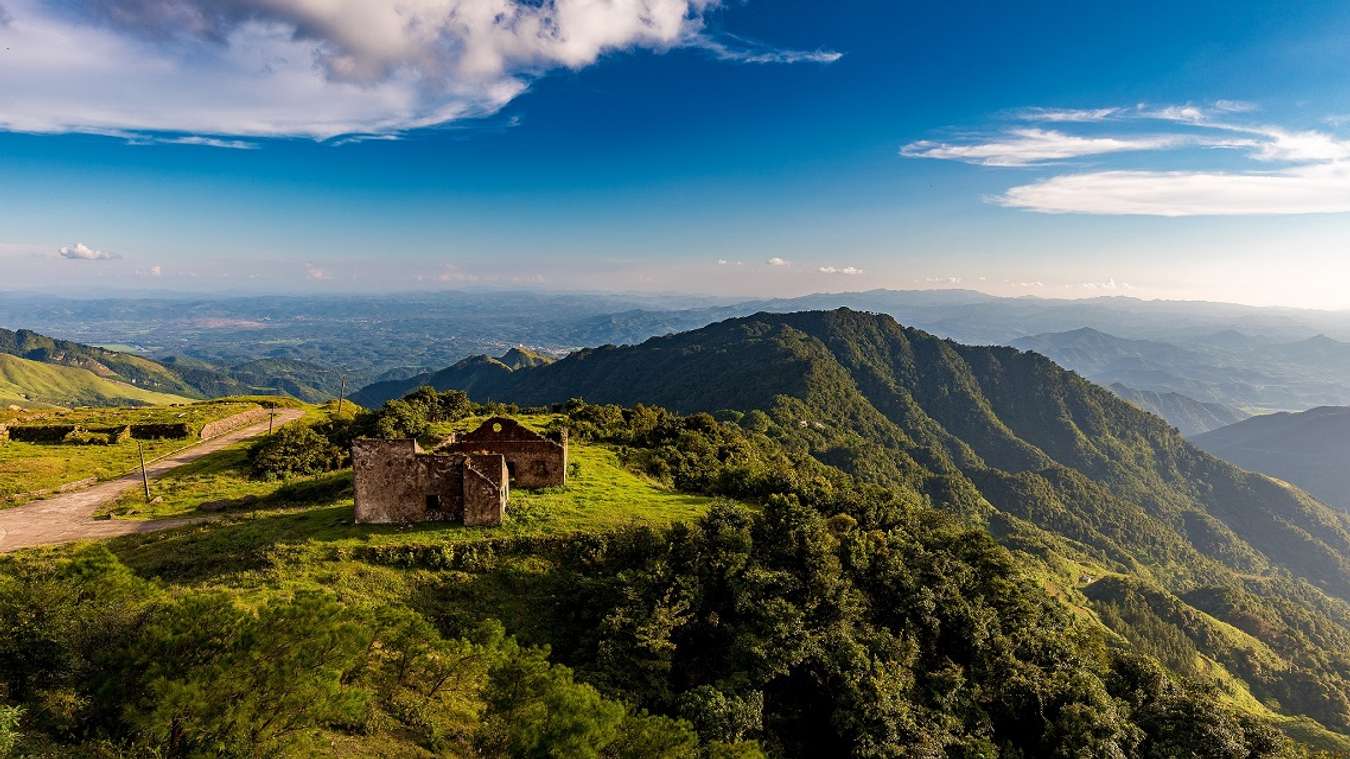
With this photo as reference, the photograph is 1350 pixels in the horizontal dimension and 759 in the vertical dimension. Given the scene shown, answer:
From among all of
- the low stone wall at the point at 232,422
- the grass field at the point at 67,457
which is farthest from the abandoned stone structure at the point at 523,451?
the low stone wall at the point at 232,422

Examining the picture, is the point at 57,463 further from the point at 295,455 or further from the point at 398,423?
the point at 398,423

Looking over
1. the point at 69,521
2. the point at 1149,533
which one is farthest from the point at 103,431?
the point at 1149,533

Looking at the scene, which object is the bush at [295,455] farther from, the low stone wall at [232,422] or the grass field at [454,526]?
the low stone wall at [232,422]

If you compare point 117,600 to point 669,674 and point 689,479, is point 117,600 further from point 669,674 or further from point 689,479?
point 689,479

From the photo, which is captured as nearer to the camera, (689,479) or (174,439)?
(689,479)

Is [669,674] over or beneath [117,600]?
beneath

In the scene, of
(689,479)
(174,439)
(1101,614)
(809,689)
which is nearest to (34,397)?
(174,439)

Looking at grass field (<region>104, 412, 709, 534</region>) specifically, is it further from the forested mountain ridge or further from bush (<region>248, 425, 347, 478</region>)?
the forested mountain ridge
